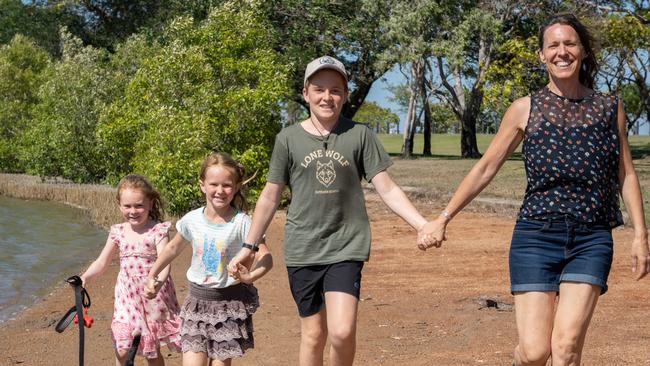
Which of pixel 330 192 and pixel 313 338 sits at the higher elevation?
pixel 330 192

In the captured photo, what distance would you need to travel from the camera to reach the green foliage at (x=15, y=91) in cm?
4675

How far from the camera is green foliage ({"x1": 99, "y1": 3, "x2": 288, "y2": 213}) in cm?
2016

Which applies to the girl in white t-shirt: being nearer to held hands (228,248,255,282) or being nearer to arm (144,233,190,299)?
arm (144,233,190,299)

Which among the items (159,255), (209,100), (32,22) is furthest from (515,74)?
(32,22)

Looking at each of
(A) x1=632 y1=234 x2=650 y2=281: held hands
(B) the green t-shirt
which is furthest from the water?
(A) x1=632 y1=234 x2=650 y2=281: held hands

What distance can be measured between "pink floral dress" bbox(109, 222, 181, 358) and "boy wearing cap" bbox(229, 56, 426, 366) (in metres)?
0.88

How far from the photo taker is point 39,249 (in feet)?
65.6

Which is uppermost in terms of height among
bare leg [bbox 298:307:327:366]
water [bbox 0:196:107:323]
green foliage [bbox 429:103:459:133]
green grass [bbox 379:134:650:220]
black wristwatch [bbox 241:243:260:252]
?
green foliage [bbox 429:103:459:133]

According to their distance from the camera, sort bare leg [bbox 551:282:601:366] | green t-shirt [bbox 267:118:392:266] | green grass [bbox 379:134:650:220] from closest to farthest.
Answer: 1. bare leg [bbox 551:282:601:366]
2. green t-shirt [bbox 267:118:392:266]
3. green grass [bbox 379:134:650:220]

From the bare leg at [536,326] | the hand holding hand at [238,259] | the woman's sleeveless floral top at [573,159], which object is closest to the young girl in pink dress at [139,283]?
the hand holding hand at [238,259]

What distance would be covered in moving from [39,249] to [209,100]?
4.55 m

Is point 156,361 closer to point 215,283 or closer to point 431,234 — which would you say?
point 215,283

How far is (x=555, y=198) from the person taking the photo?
189 inches

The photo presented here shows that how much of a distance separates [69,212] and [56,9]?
29.7 metres
